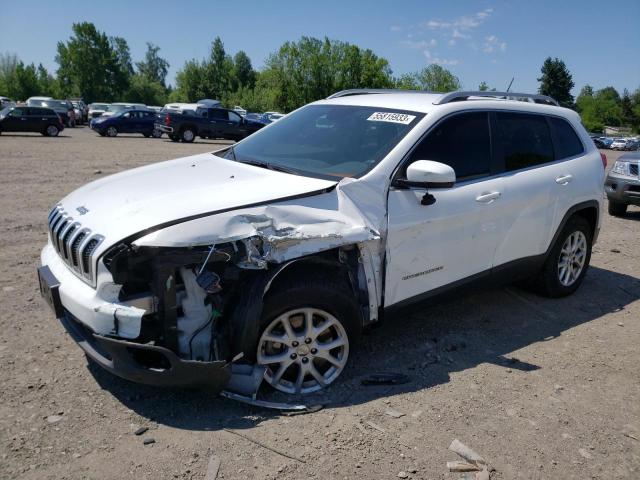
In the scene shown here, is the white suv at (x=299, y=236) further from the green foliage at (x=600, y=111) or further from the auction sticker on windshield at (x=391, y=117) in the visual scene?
the green foliage at (x=600, y=111)

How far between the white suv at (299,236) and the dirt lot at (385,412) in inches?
12.9

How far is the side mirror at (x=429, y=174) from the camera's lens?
11.1ft

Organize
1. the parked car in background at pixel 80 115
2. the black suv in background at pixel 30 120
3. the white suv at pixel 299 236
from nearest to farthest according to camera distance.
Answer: the white suv at pixel 299 236
the black suv in background at pixel 30 120
the parked car in background at pixel 80 115

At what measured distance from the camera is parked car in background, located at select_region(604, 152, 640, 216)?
941 centimetres

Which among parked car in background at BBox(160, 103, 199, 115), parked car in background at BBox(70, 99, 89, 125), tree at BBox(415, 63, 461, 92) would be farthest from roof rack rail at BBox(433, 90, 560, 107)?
tree at BBox(415, 63, 461, 92)

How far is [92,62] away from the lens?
78.1 metres

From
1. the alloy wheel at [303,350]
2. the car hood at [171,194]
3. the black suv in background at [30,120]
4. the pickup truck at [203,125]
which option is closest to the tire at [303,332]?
the alloy wheel at [303,350]

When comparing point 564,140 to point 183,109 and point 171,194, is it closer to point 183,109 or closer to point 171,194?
point 171,194

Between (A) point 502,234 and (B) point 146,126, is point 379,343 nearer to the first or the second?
(A) point 502,234

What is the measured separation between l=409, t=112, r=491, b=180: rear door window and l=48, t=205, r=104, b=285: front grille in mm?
2083

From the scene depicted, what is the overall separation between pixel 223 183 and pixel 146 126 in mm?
26629

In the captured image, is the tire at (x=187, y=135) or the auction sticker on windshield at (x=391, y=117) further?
the tire at (x=187, y=135)

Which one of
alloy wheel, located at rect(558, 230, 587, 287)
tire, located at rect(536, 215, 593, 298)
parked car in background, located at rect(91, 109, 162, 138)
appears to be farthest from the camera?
parked car in background, located at rect(91, 109, 162, 138)

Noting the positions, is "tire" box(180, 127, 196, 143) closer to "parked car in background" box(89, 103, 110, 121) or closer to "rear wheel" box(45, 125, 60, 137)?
"rear wheel" box(45, 125, 60, 137)
